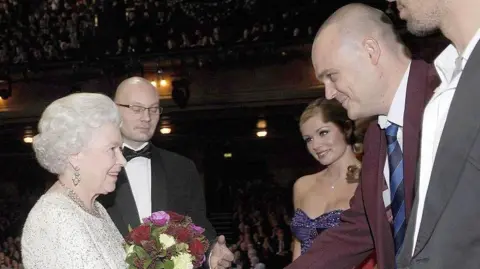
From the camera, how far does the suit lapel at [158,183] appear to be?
352 centimetres

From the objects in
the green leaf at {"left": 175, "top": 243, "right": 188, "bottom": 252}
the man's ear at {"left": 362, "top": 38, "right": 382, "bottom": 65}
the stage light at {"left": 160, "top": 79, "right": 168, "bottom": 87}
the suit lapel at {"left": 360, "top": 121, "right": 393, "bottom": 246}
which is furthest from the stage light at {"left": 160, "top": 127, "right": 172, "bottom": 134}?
the man's ear at {"left": 362, "top": 38, "right": 382, "bottom": 65}

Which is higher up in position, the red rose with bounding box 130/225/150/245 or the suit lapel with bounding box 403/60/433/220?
the suit lapel with bounding box 403/60/433/220

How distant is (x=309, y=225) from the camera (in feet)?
13.0

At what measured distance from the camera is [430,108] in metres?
1.53

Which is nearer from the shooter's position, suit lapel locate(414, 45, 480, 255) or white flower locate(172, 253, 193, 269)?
suit lapel locate(414, 45, 480, 255)

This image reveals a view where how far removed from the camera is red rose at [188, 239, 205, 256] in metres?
2.57

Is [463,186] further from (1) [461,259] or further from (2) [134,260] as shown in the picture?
(2) [134,260]

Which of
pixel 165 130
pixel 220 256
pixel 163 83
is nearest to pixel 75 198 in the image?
pixel 220 256

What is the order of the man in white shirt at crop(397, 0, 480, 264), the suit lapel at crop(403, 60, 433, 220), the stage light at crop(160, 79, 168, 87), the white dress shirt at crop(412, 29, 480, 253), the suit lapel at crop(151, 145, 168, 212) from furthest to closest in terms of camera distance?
1. the stage light at crop(160, 79, 168, 87)
2. the suit lapel at crop(151, 145, 168, 212)
3. the suit lapel at crop(403, 60, 433, 220)
4. the white dress shirt at crop(412, 29, 480, 253)
5. the man in white shirt at crop(397, 0, 480, 264)

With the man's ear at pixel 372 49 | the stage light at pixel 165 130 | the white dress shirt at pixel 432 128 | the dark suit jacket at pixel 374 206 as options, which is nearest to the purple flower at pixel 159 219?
the dark suit jacket at pixel 374 206

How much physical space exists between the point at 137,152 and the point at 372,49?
168 centimetres

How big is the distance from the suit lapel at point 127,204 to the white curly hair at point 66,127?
3.13 ft

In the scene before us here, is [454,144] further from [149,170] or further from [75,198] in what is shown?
[149,170]

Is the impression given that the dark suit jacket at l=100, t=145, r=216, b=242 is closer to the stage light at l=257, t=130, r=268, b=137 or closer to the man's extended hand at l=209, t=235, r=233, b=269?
the man's extended hand at l=209, t=235, r=233, b=269
